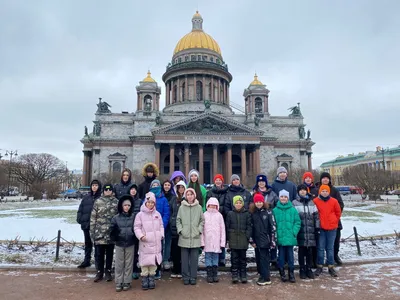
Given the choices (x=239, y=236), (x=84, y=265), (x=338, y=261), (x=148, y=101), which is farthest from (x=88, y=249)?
(x=148, y=101)

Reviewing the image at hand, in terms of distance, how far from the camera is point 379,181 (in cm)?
3150

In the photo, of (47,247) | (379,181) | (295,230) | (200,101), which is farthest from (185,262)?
(200,101)

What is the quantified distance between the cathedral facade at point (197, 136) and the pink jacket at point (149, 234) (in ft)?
113

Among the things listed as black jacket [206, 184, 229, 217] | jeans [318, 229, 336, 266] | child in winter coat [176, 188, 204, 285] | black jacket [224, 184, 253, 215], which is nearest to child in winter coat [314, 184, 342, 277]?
jeans [318, 229, 336, 266]

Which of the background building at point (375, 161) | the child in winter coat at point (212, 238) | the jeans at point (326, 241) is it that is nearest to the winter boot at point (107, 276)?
the child in winter coat at point (212, 238)

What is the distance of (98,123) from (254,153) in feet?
76.8

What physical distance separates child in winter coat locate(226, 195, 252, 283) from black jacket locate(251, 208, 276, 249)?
0.16 m

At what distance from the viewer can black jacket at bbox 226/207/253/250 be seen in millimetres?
6164

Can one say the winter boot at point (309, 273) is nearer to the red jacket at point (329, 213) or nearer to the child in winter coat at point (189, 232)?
the red jacket at point (329, 213)

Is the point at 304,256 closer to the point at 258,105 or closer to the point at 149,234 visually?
→ the point at 149,234

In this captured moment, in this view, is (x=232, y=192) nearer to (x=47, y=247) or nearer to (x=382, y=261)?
(x=382, y=261)

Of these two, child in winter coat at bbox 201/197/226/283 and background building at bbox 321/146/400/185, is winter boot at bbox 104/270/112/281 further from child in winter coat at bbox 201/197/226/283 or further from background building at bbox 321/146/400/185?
background building at bbox 321/146/400/185

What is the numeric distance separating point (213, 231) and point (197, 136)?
35.2 metres

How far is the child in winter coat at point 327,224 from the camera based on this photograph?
6672 mm
